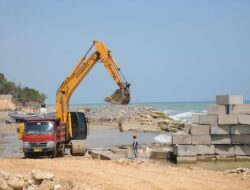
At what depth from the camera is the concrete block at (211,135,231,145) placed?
76.6 ft

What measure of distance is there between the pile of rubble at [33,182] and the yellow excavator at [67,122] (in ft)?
22.5

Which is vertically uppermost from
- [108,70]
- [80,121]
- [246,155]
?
[108,70]

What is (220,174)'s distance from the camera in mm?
16203

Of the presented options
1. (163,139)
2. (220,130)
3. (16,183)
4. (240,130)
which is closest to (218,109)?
(220,130)

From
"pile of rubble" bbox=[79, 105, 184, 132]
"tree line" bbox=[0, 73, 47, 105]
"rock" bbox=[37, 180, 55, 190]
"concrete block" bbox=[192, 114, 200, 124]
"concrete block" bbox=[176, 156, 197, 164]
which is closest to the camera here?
"rock" bbox=[37, 180, 55, 190]

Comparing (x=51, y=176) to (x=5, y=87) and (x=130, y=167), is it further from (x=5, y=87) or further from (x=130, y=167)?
(x=5, y=87)

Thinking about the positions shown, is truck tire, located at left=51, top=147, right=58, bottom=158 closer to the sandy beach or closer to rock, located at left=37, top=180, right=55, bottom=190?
the sandy beach

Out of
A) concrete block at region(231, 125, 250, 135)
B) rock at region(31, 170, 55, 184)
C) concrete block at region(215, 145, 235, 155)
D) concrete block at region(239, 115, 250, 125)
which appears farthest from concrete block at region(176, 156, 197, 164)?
rock at region(31, 170, 55, 184)

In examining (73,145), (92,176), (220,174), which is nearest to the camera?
(92,176)

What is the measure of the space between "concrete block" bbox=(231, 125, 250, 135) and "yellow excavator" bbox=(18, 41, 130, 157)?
5.89 meters

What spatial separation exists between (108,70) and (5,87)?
7396 centimetres

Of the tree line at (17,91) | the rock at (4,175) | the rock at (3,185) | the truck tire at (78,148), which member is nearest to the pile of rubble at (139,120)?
the tree line at (17,91)

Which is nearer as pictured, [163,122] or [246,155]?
[246,155]

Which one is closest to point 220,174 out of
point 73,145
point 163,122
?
point 73,145
